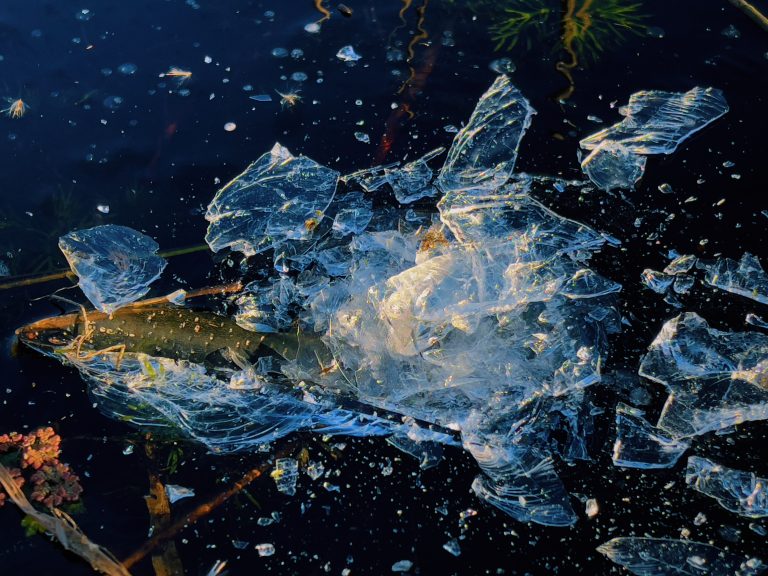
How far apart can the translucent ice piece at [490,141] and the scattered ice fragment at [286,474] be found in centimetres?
134

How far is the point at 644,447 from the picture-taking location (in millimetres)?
2545

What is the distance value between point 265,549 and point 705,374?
1653mm

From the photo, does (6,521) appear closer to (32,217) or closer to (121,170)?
(32,217)

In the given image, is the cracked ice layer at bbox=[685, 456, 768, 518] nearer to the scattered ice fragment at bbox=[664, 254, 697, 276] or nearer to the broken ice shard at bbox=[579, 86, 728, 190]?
the scattered ice fragment at bbox=[664, 254, 697, 276]

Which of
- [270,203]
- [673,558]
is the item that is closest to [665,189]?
[673,558]

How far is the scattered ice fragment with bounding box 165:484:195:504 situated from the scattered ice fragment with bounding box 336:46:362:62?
2.28 metres

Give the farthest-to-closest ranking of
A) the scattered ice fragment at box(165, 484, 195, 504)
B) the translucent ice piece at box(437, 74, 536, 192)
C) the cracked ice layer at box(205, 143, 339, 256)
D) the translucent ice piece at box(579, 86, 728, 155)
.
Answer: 1. the translucent ice piece at box(579, 86, 728, 155)
2. the translucent ice piece at box(437, 74, 536, 192)
3. the cracked ice layer at box(205, 143, 339, 256)
4. the scattered ice fragment at box(165, 484, 195, 504)

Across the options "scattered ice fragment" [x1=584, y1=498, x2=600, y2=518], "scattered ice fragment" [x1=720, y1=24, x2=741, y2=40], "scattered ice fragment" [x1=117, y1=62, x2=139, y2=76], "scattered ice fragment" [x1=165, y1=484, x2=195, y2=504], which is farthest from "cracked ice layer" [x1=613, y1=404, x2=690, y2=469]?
"scattered ice fragment" [x1=117, y1=62, x2=139, y2=76]

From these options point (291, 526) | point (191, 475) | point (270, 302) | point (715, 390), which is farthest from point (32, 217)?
point (715, 390)

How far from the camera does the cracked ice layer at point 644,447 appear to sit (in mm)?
2539

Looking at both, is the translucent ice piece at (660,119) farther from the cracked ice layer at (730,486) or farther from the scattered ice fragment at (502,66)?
the cracked ice layer at (730,486)

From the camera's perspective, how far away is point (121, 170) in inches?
136

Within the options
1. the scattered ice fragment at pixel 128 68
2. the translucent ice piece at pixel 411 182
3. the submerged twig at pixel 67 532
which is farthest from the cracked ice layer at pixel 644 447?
the scattered ice fragment at pixel 128 68

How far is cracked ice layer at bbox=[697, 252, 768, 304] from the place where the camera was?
9.54ft
